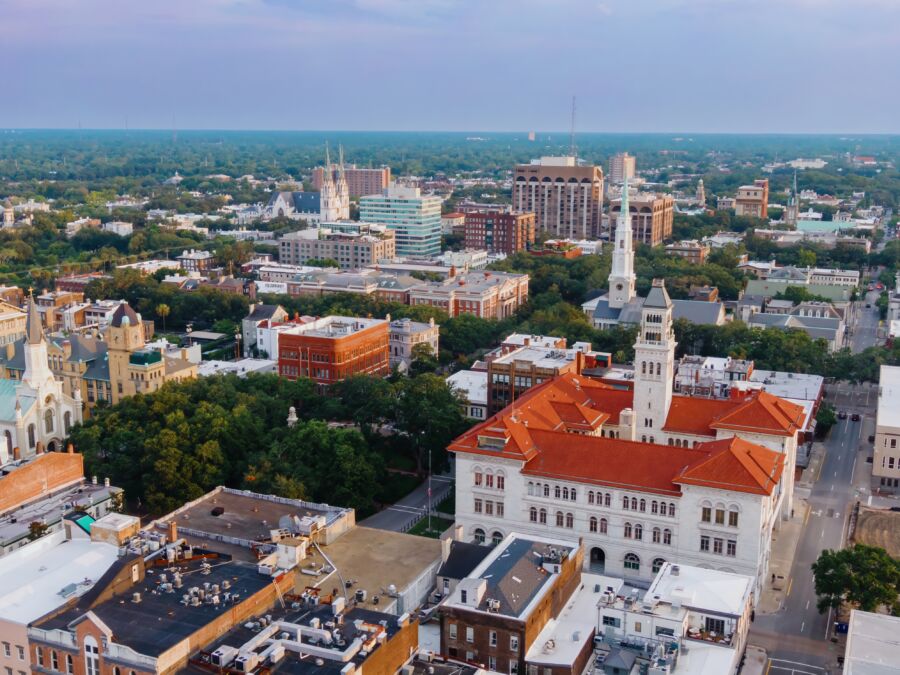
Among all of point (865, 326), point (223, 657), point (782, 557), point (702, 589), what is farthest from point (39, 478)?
point (865, 326)

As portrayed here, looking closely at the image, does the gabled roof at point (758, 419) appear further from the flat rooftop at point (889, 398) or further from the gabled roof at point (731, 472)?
the flat rooftop at point (889, 398)

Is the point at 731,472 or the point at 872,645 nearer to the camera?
the point at 872,645

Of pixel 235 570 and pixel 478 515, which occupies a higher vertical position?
pixel 235 570

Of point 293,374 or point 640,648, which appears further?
point 293,374

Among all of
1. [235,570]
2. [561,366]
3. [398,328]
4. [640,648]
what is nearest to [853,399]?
[561,366]

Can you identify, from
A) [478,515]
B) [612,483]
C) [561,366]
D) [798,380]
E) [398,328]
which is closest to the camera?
[612,483]

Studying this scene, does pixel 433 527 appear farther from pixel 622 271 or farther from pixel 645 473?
pixel 622 271

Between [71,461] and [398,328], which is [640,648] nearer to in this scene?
[71,461]

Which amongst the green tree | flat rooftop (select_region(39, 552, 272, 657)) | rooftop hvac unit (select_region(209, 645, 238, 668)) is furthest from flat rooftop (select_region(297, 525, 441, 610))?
the green tree
